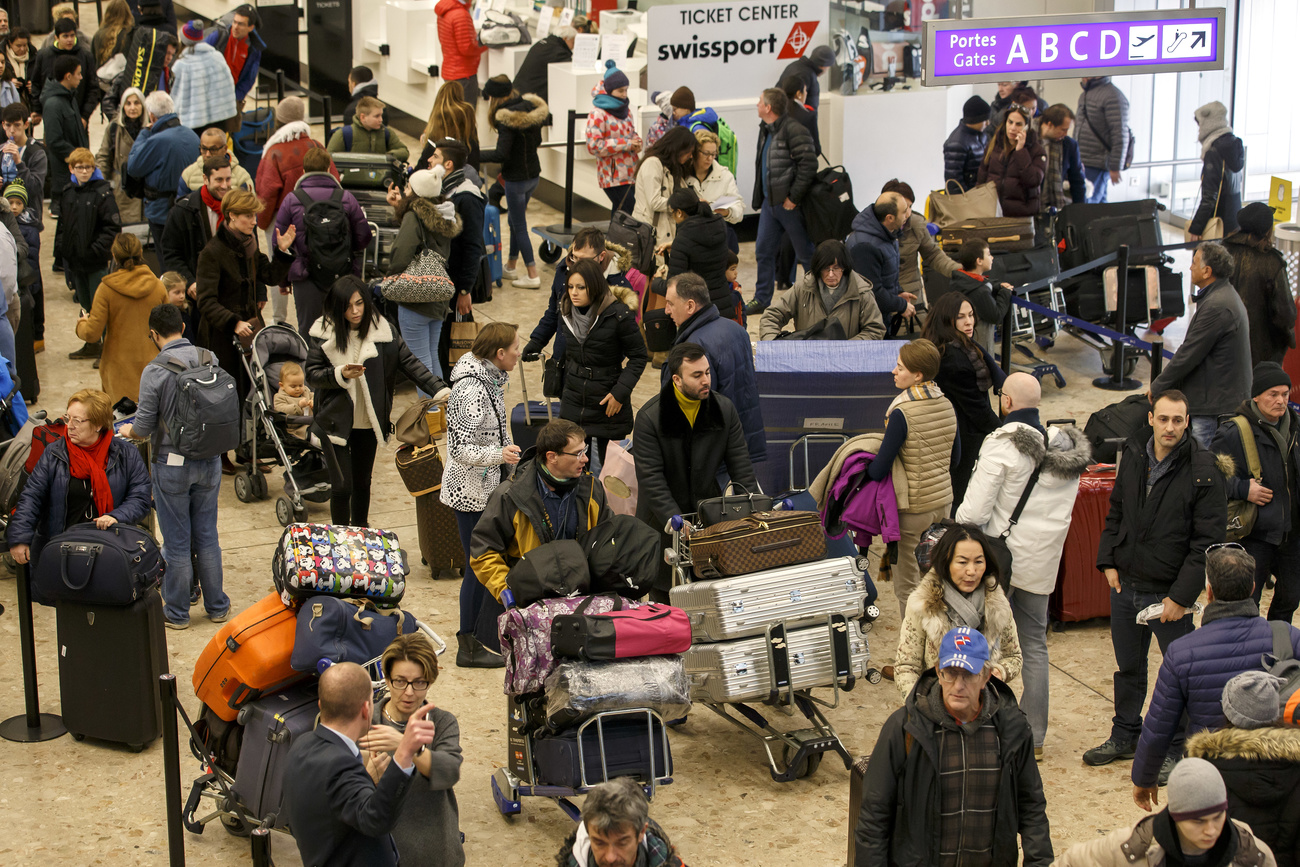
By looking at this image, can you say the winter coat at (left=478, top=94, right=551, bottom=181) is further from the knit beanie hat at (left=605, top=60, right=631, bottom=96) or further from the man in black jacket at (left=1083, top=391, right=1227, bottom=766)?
the man in black jacket at (left=1083, top=391, right=1227, bottom=766)

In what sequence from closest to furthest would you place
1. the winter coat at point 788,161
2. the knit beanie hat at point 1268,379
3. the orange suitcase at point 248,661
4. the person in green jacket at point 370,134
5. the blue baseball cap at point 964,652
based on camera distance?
the blue baseball cap at point 964,652
the orange suitcase at point 248,661
the knit beanie hat at point 1268,379
the winter coat at point 788,161
the person in green jacket at point 370,134

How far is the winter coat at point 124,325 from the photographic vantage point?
9617 millimetres

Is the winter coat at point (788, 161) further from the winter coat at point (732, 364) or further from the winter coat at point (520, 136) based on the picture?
the winter coat at point (732, 364)

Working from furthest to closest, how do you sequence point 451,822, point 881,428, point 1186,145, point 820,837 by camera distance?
point 1186,145 → point 881,428 → point 820,837 → point 451,822

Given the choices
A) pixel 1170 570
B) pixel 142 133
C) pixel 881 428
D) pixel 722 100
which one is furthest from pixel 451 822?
pixel 722 100

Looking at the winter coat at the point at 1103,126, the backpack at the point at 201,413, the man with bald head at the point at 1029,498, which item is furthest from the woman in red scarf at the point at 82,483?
the winter coat at the point at 1103,126

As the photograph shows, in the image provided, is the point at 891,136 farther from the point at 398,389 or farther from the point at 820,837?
the point at 820,837

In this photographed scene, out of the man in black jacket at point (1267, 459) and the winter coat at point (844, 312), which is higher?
the winter coat at point (844, 312)

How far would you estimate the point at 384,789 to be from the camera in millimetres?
4566

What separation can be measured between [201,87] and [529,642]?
9750 mm

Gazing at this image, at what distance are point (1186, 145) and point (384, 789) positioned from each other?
51.4 feet

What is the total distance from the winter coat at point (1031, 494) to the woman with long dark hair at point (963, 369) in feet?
5.25

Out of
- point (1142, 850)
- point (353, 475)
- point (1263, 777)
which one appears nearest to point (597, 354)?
point (353, 475)

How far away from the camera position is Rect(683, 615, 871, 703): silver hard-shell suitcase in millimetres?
6512
